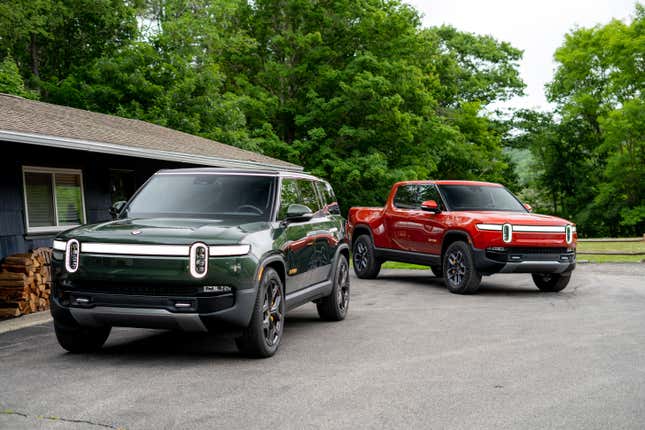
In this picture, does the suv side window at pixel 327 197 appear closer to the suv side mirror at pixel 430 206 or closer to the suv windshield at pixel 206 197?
the suv windshield at pixel 206 197

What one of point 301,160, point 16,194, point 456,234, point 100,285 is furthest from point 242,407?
point 301,160

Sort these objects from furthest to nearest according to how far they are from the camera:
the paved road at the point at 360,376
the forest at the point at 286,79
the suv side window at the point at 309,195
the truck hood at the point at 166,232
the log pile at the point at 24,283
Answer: the forest at the point at 286,79
the log pile at the point at 24,283
the suv side window at the point at 309,195
the truck hood at the point at 166,232
the paved road at the point at 360,376

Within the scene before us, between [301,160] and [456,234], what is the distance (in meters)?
23.7

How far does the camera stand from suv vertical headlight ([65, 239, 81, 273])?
692 centimetres

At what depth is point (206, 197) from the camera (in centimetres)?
826

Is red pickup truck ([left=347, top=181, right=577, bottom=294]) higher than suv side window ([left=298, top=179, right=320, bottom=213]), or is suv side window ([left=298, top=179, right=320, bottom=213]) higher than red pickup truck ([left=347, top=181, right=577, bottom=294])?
suv side window ([left=298, top=179, right=320, bottom=213])

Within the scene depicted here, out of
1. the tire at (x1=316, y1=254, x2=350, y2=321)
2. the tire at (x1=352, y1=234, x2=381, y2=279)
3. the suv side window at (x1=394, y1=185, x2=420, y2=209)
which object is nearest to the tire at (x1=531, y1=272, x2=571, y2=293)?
A: the suv side window at (x1=394, y1=185, x2=420, y2=209)

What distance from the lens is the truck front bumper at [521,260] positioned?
1291 cm

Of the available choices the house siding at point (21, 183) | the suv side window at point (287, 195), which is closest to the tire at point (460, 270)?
the suv side window at point (287, 195)

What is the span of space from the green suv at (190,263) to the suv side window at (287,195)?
0.09ft

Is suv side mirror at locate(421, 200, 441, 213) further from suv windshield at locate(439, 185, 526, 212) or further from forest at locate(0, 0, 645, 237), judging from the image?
forest at locate(0, 0, 645, 237)

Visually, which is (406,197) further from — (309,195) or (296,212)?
(296,212)

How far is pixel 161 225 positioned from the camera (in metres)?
7.25

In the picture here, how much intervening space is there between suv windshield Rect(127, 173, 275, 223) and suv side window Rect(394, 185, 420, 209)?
23.4 feet
